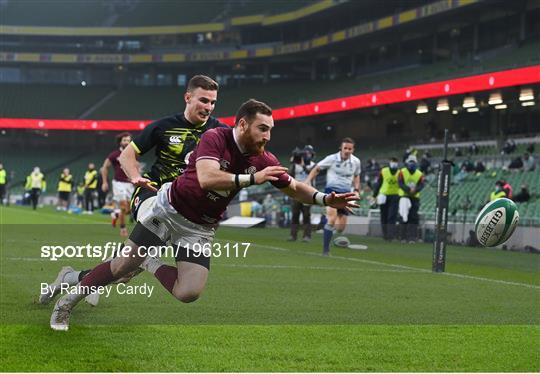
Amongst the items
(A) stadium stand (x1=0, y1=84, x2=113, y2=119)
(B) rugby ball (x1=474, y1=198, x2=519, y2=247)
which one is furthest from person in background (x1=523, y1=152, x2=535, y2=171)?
(A) stadium stand (x1=0, y1=84, x2=113, y2=119)

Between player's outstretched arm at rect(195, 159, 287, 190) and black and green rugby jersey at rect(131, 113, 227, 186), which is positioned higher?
black and green rugby jersey at rect(131, 113, 227, 186)

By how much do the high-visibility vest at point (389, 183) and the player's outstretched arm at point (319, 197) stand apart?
16.3 m

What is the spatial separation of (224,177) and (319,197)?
35.5 inches

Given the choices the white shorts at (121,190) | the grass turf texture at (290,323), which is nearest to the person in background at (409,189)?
the white shorts at (121,190)

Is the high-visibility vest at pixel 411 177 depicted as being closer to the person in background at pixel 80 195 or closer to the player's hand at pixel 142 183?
the player's hand at pixel 142 183

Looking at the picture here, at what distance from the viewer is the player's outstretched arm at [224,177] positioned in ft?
18.9

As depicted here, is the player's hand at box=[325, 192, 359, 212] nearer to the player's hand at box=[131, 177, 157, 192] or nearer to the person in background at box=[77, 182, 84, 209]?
the player's hand at box=[131, 177, 157, 192]

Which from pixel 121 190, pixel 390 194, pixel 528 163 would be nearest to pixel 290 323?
pixel 121 190

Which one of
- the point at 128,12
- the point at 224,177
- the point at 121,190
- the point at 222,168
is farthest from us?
the point at 128,12

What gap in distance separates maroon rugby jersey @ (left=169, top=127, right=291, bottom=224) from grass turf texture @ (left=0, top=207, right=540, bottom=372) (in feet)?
3.22

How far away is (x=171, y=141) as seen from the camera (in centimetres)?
814

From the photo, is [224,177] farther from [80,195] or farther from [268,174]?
[80,195]

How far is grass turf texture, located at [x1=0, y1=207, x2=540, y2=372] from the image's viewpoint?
5.86 m

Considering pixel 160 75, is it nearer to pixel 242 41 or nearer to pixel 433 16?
pixel 242 41
